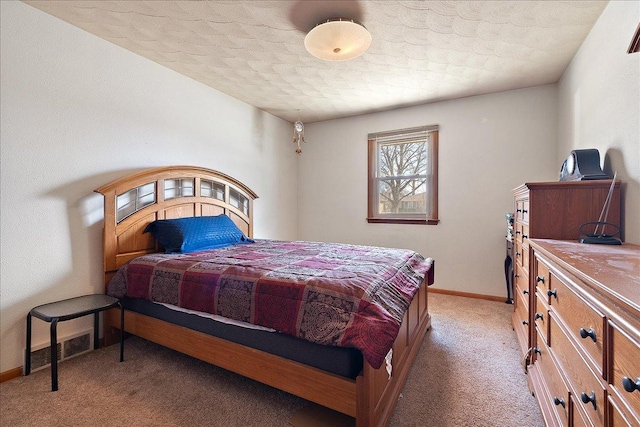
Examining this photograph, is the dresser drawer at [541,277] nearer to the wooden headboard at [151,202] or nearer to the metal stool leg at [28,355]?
the wooden headboard at [151,202]

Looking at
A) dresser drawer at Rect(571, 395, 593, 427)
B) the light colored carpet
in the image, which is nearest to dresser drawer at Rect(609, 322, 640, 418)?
dresser drawer at Rect(571, 395, 593, 427)

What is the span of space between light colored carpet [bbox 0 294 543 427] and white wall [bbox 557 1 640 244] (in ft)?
3.79

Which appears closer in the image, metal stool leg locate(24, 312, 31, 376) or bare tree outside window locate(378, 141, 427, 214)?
metal stool leg locate(24, 312, 31, 376)

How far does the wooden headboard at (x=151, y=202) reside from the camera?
228 cm

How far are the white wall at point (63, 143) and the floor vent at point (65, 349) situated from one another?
0.06 meters

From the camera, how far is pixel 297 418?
1.46 meters

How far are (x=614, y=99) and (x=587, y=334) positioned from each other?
5.78 feet

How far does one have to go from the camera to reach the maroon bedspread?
1308 mm

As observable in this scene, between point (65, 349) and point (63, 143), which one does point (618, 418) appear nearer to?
point (65, 349)

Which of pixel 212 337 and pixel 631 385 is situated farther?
pixel 212 337

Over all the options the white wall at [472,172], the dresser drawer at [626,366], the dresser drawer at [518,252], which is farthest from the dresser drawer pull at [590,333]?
the white wall at [472,172]

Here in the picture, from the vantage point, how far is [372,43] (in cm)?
235

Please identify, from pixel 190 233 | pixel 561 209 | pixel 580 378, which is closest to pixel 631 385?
pixel 580 378

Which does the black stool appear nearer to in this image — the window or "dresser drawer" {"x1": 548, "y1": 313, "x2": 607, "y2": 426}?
"dresser drawer" {"x1": 548, "y1": 313, "x2": 607, "y2": 426}
